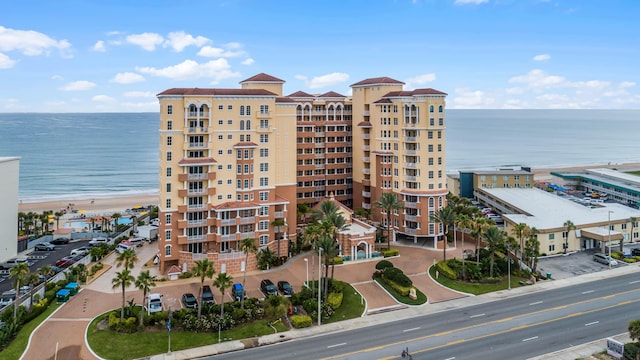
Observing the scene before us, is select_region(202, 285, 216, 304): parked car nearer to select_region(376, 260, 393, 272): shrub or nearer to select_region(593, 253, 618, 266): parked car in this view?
select_region(376, 260, 393, 272): shrub

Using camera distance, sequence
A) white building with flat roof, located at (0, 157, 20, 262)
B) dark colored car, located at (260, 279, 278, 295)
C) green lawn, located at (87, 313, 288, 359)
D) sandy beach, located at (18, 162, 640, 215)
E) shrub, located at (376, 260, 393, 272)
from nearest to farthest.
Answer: green lawn, located at (87, 313, 288, 359)
dark colored car, located at (260, 279, 278, 295)
shrub, located at (376, 260, 393, 272)
white building with flat roof, located at (0, 157, 20, 262)
sandy beach, located at (18, 162, 640, 215)

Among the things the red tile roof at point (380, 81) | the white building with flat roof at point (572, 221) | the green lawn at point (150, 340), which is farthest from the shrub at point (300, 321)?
the red tile roof at point (380, 81)

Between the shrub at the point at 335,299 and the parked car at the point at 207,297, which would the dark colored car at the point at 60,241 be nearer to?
the parked car at the point at 207,297

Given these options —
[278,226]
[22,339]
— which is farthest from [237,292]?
[22,339]

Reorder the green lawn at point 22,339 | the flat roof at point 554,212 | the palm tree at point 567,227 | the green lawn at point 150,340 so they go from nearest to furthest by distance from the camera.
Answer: the green lawn at point 22,339
the green lawn at point 150,340
the palm tree at point 567,227
the flat roof at point 554,212

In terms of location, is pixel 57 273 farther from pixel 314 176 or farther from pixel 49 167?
pixel 49 167

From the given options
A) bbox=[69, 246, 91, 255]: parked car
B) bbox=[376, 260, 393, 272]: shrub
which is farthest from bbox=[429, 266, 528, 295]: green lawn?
bbox=[69, 246, 91, 255]: parked car
